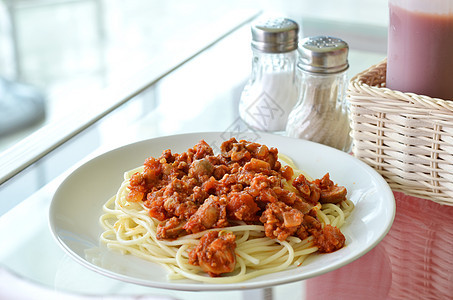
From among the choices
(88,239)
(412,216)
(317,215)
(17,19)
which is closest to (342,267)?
(317,215)

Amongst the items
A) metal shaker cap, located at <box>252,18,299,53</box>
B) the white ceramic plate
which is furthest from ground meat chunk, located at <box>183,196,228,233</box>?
metal shaker cap, located at <box>252,18,299,53</box>

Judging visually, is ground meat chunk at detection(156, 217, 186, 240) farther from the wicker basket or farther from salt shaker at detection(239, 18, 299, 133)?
salt shaker at detection(239, 18, 299, 133)

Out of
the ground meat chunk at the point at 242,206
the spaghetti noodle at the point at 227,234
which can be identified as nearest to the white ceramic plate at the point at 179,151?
the spaghetti noodle at the point at 227,234

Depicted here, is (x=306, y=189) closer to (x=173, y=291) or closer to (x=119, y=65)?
(x=173, y=291)

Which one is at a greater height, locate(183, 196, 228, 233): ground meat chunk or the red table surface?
locate(183, 196, 228, 233): ground meat chunk

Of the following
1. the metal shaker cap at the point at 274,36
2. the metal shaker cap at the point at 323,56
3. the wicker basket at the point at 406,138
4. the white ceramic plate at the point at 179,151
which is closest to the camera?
the white ceramic plate at the point at 179,151

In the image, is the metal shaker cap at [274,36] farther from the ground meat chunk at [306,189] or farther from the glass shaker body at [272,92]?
the ground meat chunk at [306,189]

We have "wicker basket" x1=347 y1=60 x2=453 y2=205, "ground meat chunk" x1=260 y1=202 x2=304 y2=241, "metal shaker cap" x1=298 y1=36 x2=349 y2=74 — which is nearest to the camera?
"ground meat chunk" x1=260 y1=202 x2=304 y2=241
